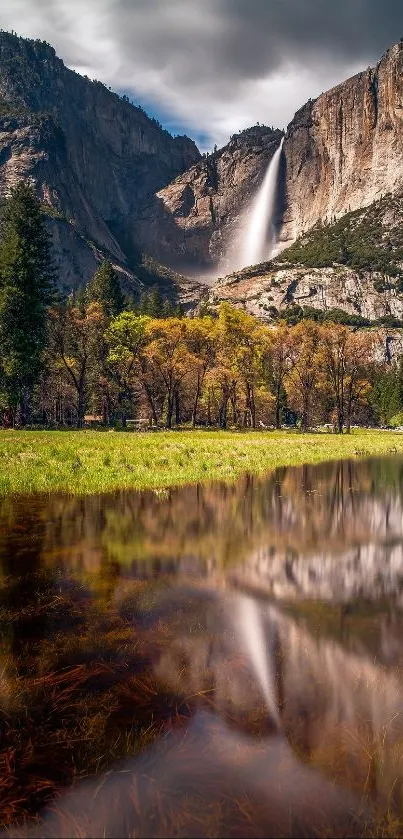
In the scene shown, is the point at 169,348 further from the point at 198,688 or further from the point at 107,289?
the point at 198,688

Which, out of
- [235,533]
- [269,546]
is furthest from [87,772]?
[235,533]

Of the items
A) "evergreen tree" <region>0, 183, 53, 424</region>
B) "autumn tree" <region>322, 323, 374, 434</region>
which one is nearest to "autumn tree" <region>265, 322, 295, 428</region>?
"autumn tree" <region>322, 323, 374, 434</region>

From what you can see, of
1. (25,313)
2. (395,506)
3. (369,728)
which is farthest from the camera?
(25,313)

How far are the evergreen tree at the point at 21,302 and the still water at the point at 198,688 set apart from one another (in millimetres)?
42931

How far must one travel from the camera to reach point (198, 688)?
16.1ft

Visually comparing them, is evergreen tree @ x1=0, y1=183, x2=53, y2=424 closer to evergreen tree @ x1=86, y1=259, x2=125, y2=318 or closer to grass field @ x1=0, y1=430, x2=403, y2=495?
grass field @ x1=0, y1=430, x2=403, y2=495

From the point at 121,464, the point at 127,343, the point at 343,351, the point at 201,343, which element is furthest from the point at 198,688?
the point at 343,351

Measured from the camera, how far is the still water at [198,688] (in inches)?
136

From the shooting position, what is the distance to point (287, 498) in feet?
59.3

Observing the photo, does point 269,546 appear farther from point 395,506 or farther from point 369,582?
point 395,506

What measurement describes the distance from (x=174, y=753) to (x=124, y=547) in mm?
6553

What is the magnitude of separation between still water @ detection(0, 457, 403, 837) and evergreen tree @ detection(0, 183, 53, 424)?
4293 centimetres

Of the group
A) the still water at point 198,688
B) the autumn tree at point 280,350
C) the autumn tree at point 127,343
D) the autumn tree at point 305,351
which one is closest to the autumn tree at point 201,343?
the autumn tree at point 127,343

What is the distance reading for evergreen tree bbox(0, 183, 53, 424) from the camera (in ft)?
164
